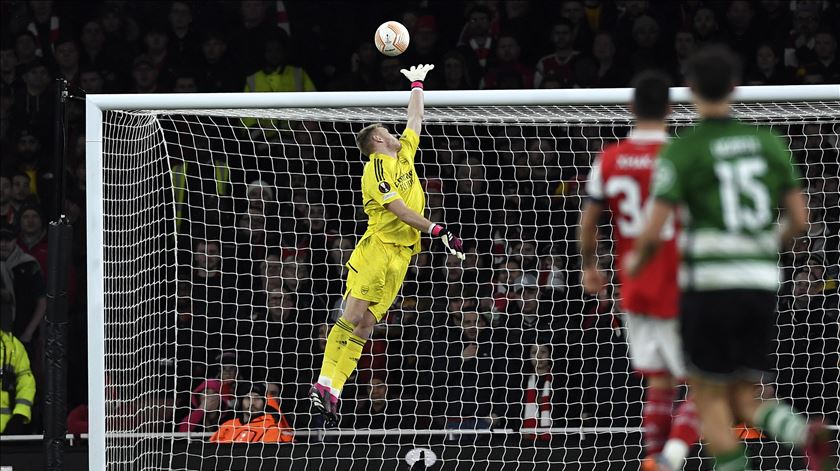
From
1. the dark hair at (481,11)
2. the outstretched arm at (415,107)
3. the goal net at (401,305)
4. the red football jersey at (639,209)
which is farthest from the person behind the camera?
the dark hair at (481,11)

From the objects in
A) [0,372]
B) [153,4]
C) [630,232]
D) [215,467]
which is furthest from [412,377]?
[630,232]

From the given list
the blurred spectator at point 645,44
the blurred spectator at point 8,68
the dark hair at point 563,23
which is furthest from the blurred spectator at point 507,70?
the blurred spectator at point 8,68

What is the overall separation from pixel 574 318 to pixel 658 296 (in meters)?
5.20

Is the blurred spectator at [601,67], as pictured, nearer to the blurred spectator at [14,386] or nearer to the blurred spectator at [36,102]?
the blurred spectator at [36,102]

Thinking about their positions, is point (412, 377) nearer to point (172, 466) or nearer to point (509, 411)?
point (509, 411)

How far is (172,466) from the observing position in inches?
351

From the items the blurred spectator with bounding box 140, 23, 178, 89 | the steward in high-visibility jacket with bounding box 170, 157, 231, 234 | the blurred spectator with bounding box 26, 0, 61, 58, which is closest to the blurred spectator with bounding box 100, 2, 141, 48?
the blurred spectator with bounding box 140, 23, 178, 89

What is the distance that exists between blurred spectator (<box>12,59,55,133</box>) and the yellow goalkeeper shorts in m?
3.90

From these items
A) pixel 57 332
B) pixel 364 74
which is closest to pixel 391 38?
pixel 57 332

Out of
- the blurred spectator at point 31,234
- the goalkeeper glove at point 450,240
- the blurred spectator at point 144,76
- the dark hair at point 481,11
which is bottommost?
the blurred spectator at point 31,234

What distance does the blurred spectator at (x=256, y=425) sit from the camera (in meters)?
8.96

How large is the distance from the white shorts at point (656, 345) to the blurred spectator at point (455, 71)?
17.5 ft

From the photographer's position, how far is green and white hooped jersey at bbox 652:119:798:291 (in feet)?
16.0

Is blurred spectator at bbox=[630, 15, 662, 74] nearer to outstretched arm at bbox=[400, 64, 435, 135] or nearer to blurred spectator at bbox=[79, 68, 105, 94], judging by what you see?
→ outstretched arm at bbox=[400, 64, 435, 135]
